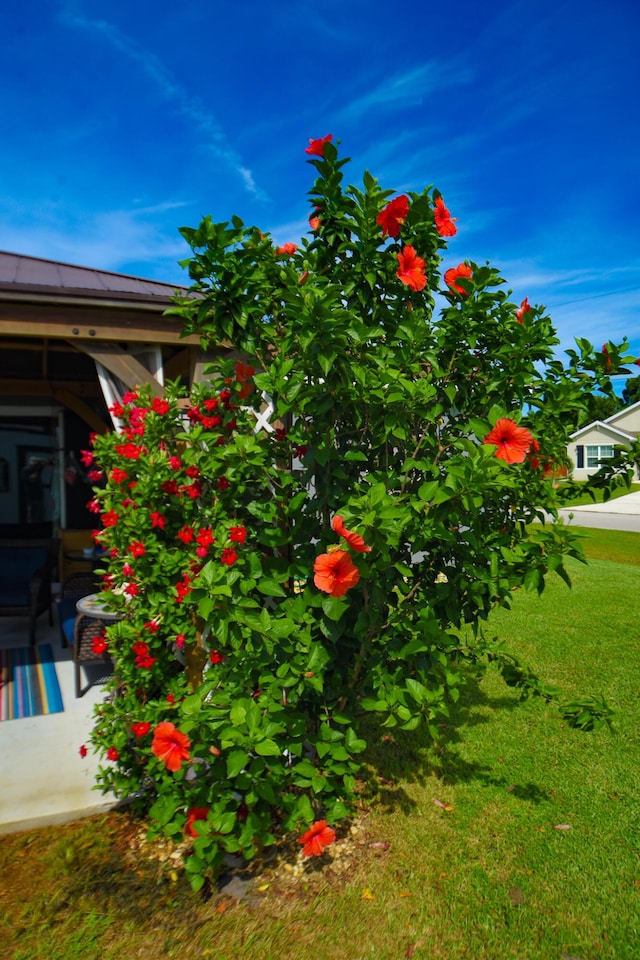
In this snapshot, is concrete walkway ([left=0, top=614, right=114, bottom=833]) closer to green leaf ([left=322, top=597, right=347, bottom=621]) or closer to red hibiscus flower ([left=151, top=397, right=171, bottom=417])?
red hibiscus flower ([left=151, top=397, right=171, bottom=417])

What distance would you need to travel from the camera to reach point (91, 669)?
550 cm

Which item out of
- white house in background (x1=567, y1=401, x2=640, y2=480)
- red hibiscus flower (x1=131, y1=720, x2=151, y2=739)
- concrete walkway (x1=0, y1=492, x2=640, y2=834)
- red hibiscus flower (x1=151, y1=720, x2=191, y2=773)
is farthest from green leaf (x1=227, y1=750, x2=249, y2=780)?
white house in background (x1=567, y1=401, x2=640, y2=480)

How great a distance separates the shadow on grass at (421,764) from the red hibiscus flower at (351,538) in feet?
6.41

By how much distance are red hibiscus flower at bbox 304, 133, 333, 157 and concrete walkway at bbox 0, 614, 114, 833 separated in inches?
113

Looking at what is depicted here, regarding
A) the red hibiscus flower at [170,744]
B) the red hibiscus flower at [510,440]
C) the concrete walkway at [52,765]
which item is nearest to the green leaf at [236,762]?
the red hibiscus flower at [170,744]

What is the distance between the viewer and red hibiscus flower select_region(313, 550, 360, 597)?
2.00m

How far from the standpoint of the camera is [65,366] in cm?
750

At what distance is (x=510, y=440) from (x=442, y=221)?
3.88 feet

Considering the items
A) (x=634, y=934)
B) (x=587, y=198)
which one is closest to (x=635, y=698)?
(x=634, y=934)

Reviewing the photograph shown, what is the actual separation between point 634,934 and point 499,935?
584mm

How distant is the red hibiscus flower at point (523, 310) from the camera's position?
104 inches

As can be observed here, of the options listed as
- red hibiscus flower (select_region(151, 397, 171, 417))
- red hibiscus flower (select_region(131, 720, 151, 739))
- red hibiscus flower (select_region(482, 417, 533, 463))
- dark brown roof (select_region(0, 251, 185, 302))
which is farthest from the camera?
dark brown roof (select_region(0, 251, 185, 302))

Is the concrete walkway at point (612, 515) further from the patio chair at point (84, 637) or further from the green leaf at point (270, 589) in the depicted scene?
the green leaf at point (270, 589)

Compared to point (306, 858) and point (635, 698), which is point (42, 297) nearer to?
point (306, 858)
